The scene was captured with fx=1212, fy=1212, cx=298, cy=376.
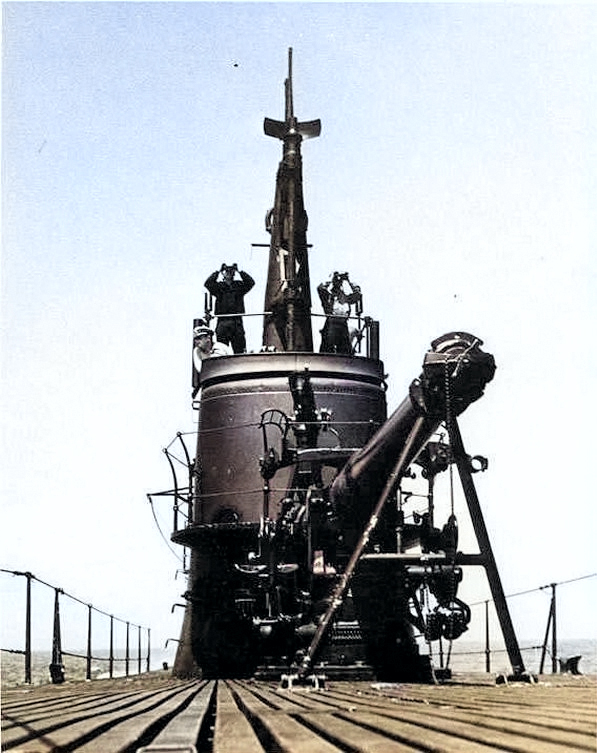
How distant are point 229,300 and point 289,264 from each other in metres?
1.04

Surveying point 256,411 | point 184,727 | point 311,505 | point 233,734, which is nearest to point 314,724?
point 233,734

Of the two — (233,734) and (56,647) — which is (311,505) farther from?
(233,734)

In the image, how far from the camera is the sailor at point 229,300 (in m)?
17.9

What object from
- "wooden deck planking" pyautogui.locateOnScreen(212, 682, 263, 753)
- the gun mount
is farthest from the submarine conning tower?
"wooden deck planking" pyautogui.locateOnScreen(212, 682, 263, 753)

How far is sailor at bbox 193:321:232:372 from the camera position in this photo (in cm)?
1742

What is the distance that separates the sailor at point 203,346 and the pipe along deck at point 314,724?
1131cm

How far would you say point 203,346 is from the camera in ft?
57.4

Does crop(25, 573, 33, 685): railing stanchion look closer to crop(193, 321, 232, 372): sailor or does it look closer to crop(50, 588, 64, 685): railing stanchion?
crop(50, 588, 64, 685): railing stanchion

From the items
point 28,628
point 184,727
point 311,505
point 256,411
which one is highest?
point 256,411

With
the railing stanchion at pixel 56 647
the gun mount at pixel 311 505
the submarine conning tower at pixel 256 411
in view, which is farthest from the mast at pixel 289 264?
the railing stanchion at pixel 56 647

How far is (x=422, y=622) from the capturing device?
11305mm

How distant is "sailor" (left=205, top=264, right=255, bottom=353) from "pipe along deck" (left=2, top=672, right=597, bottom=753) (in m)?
11.9

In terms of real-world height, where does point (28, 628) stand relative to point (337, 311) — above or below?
below

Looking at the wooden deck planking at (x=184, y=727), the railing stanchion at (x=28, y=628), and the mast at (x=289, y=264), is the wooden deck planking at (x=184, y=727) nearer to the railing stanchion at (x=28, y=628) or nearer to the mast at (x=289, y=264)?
the railing stanchion at (x=28, y=628)
